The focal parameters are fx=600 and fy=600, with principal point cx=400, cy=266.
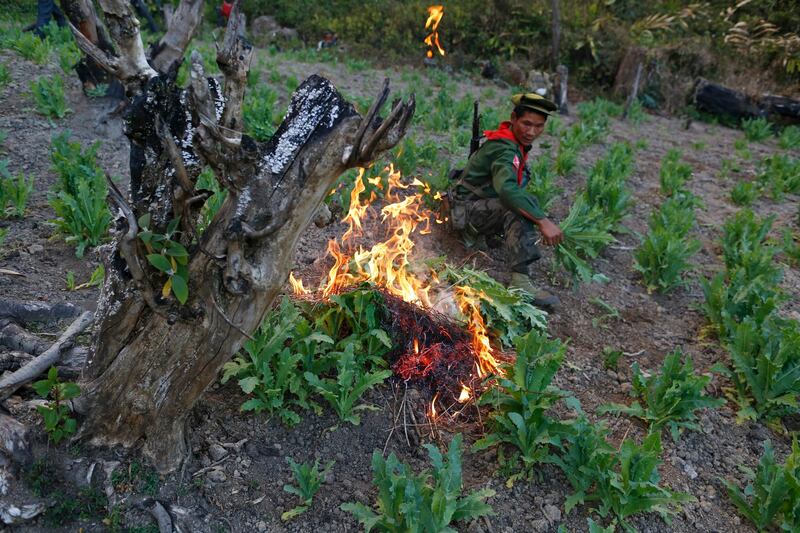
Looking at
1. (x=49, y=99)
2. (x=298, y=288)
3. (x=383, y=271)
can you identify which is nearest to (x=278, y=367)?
(x=298, y=288)

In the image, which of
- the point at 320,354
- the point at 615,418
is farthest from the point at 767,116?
the point at 320,354

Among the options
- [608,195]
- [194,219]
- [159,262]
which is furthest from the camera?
[608,195]

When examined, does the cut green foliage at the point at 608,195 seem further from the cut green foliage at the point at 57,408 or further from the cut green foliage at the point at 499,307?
the cut green foliage at the point at 57,408

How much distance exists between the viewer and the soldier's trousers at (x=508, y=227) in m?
5.01

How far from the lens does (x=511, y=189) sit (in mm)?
4738

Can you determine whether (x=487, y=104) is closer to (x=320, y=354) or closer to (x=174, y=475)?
(x=320, y=354)

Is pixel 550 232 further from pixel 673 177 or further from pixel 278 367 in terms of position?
pixel 673 177

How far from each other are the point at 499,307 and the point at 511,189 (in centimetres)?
111

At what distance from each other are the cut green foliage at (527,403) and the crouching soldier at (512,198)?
1364 mm

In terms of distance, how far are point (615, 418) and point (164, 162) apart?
3.05 m

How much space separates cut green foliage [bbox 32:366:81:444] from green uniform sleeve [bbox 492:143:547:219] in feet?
10.8

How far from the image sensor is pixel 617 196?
245 inches

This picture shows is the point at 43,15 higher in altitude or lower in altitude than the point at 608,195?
higher

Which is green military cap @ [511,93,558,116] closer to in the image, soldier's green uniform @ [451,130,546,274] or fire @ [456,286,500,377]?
soldier's green uniform @ [451,130,546,274]
